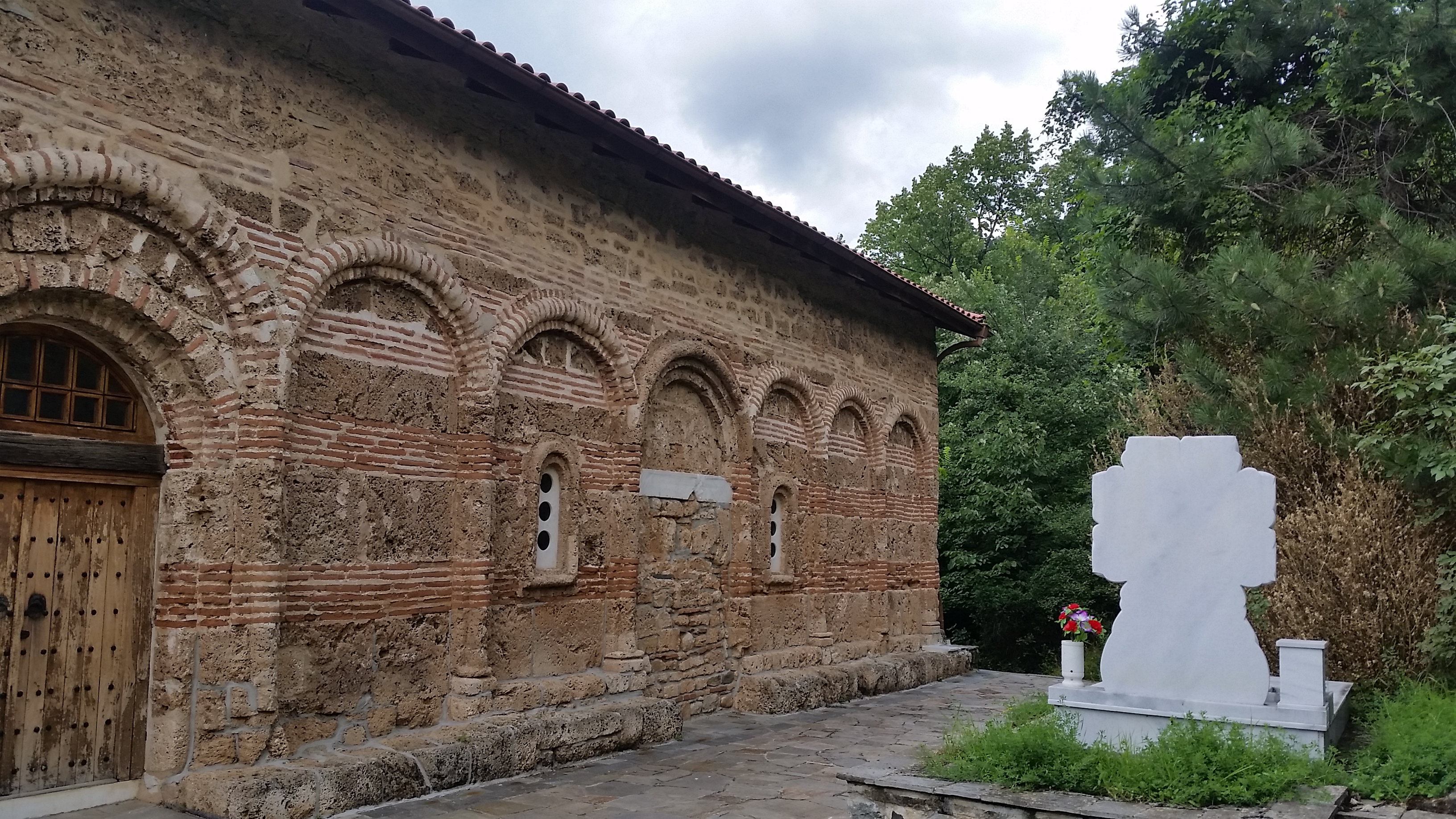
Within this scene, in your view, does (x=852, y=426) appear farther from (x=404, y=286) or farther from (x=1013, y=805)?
(x=1013, y=805)

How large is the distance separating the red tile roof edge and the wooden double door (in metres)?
2.99

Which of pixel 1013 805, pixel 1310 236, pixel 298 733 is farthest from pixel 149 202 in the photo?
pixel 1310 236

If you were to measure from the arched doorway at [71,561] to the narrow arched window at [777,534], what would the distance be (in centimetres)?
615

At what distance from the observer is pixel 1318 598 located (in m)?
7.77

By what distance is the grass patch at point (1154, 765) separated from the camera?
183 inches

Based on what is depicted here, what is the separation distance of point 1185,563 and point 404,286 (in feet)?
16.4

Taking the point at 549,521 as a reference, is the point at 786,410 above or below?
above

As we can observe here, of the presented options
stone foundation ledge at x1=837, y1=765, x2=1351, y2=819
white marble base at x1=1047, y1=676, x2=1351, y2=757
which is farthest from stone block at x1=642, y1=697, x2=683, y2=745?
white marble base at x1=1047, y1=676, x2=1351, y2=757

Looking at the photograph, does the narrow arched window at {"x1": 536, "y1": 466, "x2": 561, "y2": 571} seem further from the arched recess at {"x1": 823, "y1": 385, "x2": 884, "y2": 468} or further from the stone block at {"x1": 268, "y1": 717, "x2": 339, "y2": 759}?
the arched recess at {"x1": 823, "y1": 385, "x2": 884, "y2": 468}

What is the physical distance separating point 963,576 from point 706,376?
8203mm

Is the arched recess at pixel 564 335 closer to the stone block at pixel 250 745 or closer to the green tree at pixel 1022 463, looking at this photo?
the stone block at pixel 250 745

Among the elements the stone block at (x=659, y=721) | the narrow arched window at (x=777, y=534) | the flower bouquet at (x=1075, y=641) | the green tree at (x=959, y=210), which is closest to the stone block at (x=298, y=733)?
the stone block at (x=659, y=721)

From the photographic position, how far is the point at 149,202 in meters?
5.21

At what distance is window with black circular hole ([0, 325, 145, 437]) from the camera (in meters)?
4.96
